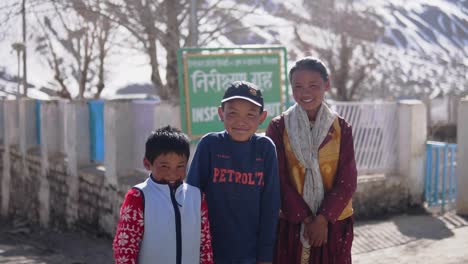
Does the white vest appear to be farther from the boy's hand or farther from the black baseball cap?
the boy's hand

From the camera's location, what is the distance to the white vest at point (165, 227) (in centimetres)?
240

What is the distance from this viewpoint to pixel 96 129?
27.9ft

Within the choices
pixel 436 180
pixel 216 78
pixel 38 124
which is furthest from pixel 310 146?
pixel 38 124

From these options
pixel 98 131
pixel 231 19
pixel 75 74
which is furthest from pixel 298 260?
pixel 75 74

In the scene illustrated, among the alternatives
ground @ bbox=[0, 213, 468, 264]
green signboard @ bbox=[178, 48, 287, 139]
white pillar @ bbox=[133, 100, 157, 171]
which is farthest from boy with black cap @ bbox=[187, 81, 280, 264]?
white pillar @ bbox=[133, 100, 157, 171]

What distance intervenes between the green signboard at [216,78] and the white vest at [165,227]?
364cm

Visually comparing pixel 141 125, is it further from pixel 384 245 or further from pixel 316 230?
pixel 316 230

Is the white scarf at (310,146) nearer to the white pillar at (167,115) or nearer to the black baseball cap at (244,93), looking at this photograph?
the black baseball cap at (244,93)

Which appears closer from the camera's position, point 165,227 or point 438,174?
point 165,227

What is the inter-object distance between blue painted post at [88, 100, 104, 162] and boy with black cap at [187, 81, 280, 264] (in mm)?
5816

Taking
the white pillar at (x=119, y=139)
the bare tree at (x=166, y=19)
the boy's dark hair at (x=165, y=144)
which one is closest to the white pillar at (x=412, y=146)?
the white pillar at (x=119, y=139)

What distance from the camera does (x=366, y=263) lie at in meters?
5.59

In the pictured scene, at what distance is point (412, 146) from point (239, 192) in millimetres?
5403

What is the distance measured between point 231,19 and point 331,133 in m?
9.93
